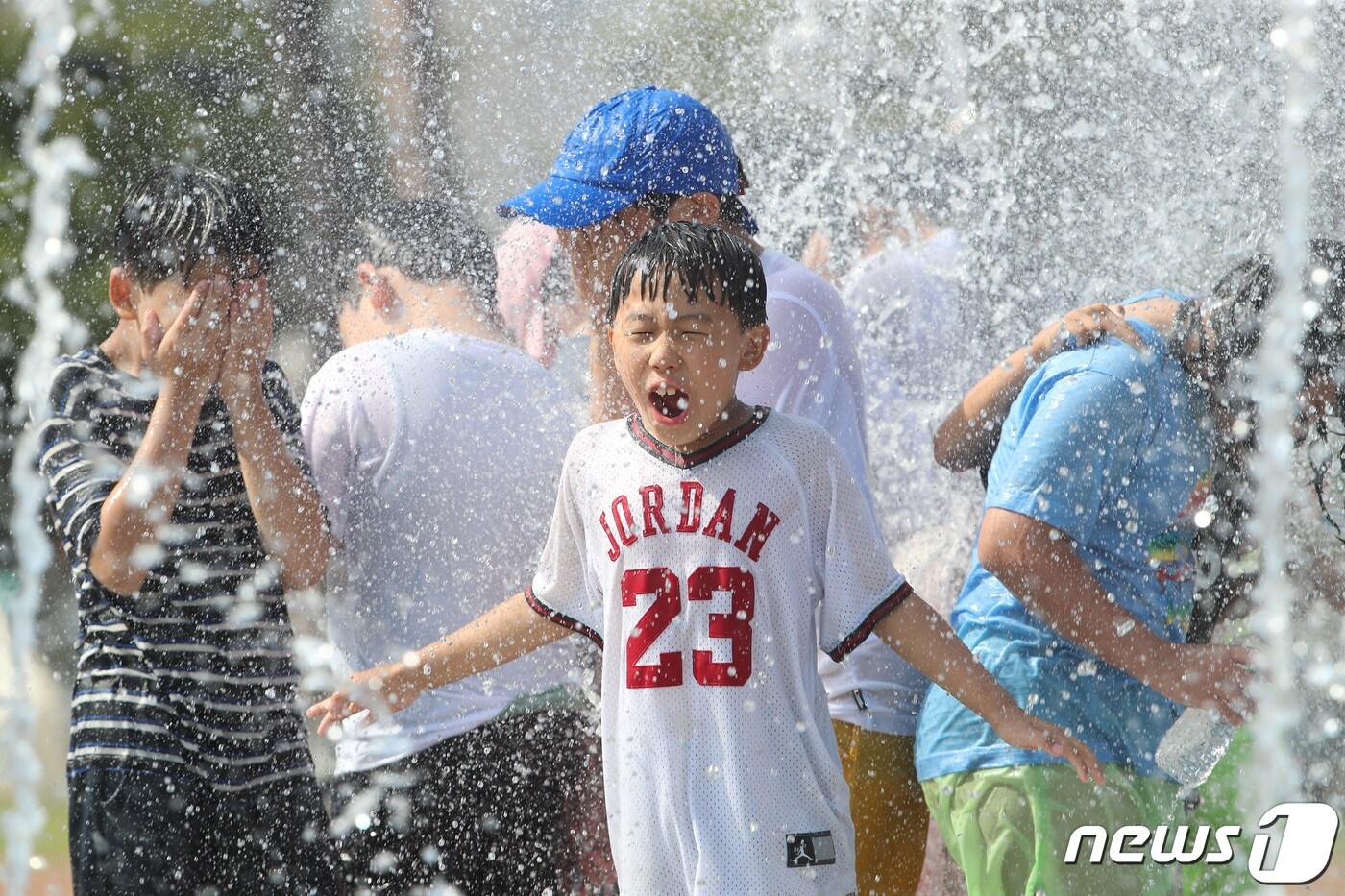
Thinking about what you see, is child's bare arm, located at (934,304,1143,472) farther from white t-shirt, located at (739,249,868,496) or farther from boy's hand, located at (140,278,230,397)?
boy's hand, located at (140,278,230,397)

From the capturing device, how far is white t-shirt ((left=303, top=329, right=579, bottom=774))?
3027 millimetres

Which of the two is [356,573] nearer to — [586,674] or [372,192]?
[586,674]

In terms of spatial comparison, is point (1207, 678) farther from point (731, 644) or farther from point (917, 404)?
point (917, 404)

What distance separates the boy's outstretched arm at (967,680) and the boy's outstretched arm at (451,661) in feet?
1.74

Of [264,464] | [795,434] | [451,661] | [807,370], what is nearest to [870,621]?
[795,434]

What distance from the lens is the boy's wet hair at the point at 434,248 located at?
3.29 meters

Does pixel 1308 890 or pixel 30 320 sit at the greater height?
pixel 30 320

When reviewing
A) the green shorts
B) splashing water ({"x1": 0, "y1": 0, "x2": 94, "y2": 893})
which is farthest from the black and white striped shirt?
splashing water ({"x1": 0, "y1": 0, "x2": 94, "y2": 893})

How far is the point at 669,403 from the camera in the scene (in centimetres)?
244

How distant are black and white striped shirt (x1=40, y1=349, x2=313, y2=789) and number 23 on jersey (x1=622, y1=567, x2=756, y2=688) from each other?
80 cm

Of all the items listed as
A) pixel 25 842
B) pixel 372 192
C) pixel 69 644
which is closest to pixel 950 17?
pixel 372 192

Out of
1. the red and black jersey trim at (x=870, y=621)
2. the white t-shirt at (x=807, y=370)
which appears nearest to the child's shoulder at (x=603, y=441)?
the white t-shirt at (x=807, y=370)

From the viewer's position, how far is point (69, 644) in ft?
26.2

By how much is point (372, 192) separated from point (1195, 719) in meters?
3.46
